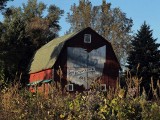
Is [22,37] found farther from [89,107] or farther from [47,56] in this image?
[89,107]

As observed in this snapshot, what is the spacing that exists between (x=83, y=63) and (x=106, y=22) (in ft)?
72.3

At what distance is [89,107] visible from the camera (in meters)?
6.92

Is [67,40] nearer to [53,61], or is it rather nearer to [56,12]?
[53,61]

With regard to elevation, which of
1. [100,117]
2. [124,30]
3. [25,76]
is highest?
[124,30]

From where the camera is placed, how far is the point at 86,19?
210 ft

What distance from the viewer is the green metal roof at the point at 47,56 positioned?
42.8m

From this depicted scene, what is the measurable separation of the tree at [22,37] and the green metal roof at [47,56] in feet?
5.15

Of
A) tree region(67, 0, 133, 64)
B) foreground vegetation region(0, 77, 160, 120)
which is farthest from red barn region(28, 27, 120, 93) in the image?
foreground vegetation region(0, 77, 160, 120)

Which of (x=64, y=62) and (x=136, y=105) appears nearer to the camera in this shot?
(x=136, y=105)

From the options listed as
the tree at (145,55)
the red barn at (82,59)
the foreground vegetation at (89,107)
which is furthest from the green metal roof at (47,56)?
the foreground vegetation at (89,107)

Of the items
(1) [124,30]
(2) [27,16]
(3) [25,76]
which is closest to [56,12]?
(2) [27,16]

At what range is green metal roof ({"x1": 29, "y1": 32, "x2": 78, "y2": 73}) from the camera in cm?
4275

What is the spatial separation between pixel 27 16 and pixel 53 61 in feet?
84.5

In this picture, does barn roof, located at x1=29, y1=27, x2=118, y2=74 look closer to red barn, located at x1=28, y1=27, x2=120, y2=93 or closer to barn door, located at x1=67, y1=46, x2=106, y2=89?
red barn, located at x1=28, y1=27, x2=120, y2=93
